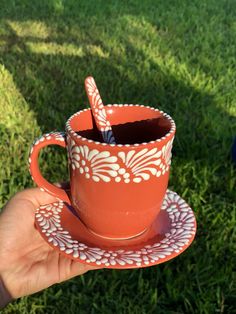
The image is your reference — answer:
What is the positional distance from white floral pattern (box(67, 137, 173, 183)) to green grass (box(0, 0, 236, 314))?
2.13 feet

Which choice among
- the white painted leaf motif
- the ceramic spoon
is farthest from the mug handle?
the white painted leaf motif

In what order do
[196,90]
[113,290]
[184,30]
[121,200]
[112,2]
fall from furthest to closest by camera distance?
[112,2] → [184,30] → [196,90] → [113,290] → [121,200]

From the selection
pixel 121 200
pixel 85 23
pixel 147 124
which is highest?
pixel 147 124

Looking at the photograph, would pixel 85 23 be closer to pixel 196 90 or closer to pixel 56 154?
pixel 196 90

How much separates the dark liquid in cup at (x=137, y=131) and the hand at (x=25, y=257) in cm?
29

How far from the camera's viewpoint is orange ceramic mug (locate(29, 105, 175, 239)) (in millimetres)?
1183

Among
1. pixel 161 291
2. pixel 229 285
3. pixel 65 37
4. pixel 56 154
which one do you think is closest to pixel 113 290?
pixel 161 291

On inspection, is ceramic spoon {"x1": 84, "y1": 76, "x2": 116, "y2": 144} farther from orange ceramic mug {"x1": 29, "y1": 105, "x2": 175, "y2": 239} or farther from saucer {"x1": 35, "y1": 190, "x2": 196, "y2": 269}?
saucer {"x1": 35, "y1": 190, "x2": 196, "y2": 269}

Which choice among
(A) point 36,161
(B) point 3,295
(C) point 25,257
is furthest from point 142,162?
(B) point 3,295

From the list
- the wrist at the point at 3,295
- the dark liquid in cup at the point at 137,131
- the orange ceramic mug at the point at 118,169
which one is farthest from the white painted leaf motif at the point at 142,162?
the wrist at the point at 3,295

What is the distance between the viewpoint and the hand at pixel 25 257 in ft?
4.58

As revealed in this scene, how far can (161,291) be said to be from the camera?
5.82 feet

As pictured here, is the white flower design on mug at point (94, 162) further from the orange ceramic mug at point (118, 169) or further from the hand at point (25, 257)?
the hand at point (25, 257)

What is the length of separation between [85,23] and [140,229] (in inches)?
134
